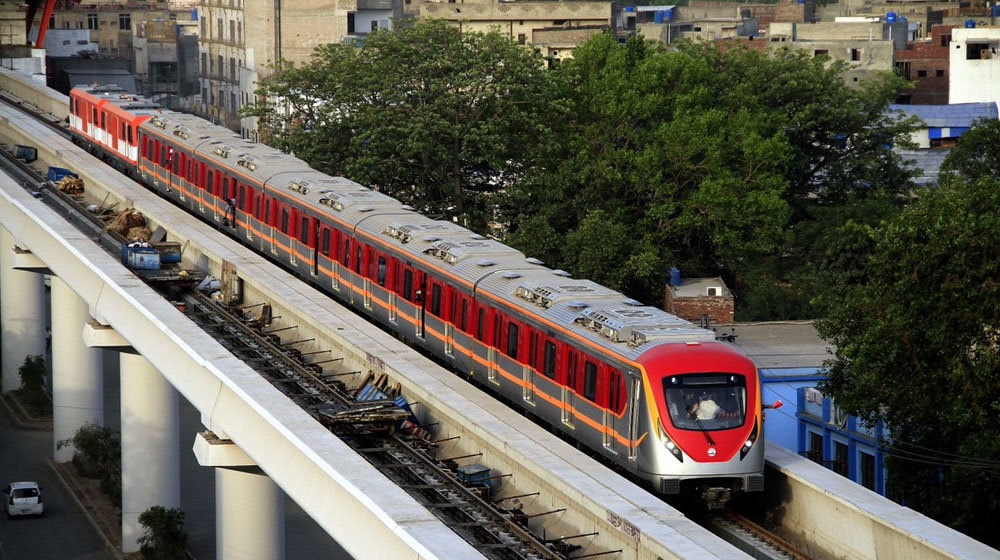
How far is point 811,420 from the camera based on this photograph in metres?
37.8

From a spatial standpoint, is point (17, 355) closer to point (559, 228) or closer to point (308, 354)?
point (559, 228)

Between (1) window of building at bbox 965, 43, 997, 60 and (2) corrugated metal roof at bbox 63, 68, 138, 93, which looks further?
(2) corrugated metal roof at bbox 63, 68, 138, 93

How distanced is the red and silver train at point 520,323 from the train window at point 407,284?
1.6 inches

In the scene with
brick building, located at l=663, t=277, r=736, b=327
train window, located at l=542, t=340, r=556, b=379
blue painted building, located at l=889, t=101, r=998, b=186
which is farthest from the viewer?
blue painted building, located at l=889, t=101, r=998, b=186

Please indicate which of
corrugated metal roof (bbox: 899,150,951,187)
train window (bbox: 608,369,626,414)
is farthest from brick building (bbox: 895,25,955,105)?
train window (bbox: 608,369,626,414)

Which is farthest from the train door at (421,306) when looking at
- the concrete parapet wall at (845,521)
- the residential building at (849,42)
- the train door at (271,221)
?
the residential building at (849,42)

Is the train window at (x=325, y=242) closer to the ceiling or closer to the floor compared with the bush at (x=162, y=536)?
closer to the ceiling

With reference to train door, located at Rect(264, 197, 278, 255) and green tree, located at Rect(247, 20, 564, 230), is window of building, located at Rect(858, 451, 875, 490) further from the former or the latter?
green tree, located at Rect(247, 20, 564, 230)

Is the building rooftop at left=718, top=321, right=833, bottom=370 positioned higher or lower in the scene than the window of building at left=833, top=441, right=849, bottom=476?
higher

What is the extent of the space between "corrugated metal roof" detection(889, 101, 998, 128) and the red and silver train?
50084 mm

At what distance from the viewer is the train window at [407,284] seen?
32.2m

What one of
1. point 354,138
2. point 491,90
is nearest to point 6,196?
point 354,138

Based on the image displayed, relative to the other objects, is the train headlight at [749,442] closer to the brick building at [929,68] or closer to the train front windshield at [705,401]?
the train front windshield at [705,401]

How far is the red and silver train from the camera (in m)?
23.0
